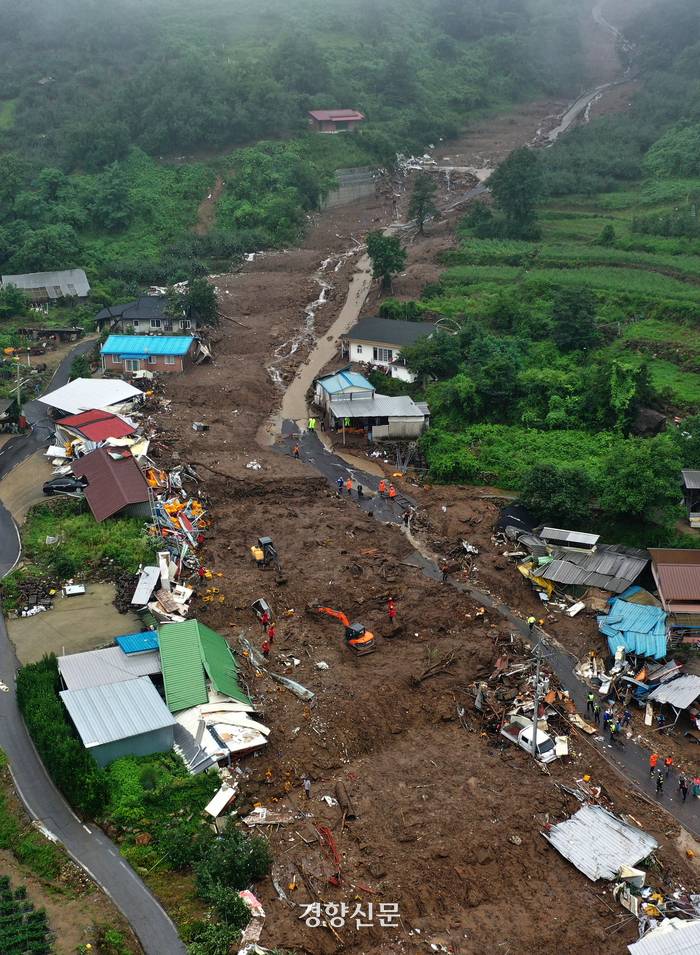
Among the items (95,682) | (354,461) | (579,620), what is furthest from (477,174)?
→ (95,682)

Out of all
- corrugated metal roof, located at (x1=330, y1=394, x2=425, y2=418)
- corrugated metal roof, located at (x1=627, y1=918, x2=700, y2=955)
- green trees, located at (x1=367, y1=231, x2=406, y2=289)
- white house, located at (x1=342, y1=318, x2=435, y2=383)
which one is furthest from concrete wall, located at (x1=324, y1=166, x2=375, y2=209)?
corrugated metal roof, located at (x1=627, y1=918, x2=700, y2=955)

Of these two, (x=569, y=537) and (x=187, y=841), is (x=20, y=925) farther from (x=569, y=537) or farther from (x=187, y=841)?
(x=569, y=537)

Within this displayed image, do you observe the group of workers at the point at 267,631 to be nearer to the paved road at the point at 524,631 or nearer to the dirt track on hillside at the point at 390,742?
the dirt track on hillside at the point at 390,742

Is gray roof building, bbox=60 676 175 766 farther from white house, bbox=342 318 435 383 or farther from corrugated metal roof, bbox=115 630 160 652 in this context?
white house, bbox=342 318 435 383

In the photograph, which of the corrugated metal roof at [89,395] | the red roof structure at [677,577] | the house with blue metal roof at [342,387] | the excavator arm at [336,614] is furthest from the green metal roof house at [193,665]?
the house with blue metal roof at [342,387]

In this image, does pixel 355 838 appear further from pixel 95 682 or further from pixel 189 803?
pixel 95 682

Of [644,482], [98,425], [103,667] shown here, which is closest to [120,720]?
[103,667]
